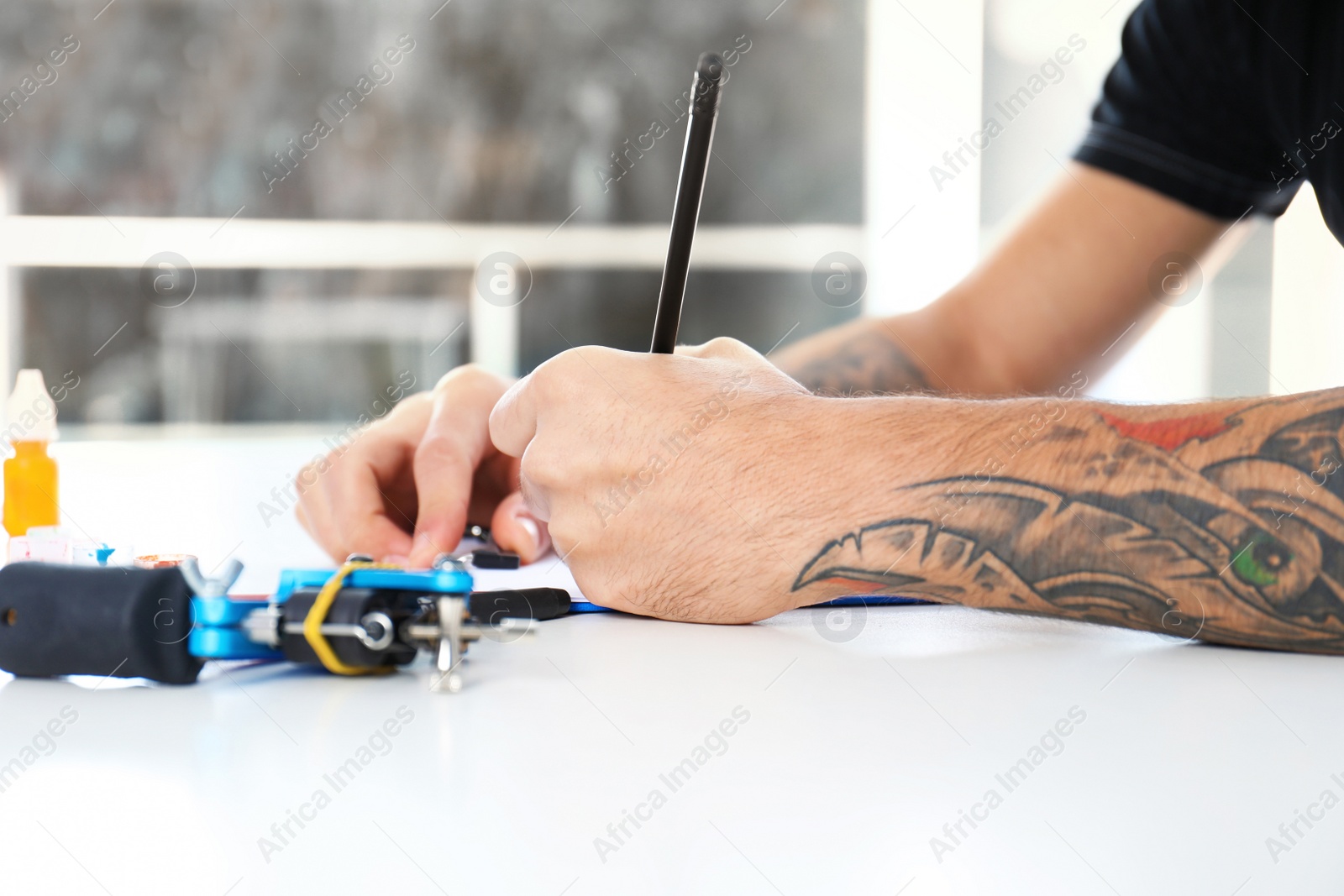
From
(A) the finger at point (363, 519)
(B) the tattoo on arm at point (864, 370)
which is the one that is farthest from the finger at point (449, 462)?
(B) the tattoo on arm at point (864, 370)

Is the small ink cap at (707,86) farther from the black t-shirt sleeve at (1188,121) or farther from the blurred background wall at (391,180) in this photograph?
the blurred background wall at (391,180)

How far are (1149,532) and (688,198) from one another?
335 millimetres

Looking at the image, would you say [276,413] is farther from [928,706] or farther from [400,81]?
[928,706]

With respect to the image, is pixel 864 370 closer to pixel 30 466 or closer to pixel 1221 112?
pixel 1221 112

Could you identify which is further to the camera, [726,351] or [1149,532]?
[726,351]

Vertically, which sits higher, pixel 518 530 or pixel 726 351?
pixel 726 351

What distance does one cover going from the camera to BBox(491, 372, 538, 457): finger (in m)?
0.61

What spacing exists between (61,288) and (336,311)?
0.86 m

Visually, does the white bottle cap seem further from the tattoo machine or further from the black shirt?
the black shirt

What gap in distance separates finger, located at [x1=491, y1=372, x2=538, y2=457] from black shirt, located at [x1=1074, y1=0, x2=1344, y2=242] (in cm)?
84

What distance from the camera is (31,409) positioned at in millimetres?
723

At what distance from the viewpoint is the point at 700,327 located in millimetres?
3342

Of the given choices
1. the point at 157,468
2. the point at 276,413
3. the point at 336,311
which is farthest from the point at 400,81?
the point at 157,468

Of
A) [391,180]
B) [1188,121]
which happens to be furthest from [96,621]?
[391,180]
